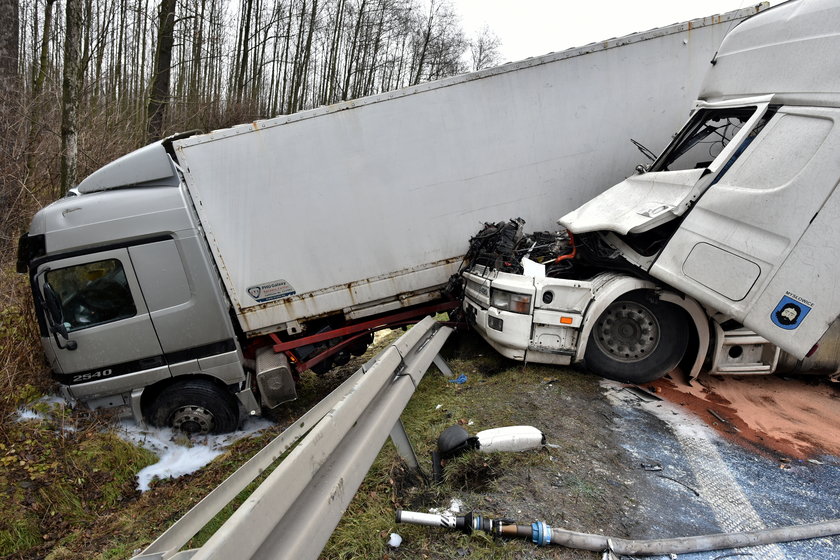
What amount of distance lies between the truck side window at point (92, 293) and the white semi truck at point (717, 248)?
11.7ft

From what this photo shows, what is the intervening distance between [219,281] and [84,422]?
2006 millimetres

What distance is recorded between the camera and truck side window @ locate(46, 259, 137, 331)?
4840 millimetres

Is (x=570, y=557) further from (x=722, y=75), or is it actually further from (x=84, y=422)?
(x=84, y=422)

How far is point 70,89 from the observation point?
744 centimetres

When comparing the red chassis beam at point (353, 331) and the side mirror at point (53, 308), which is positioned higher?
the side mirror at point (53, 308)

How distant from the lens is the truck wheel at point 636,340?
4105 millimetres

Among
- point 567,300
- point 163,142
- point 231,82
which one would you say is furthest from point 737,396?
point 231,82

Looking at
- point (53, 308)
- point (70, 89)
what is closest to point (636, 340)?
point (53, 308)

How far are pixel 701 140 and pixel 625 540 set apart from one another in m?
3.95

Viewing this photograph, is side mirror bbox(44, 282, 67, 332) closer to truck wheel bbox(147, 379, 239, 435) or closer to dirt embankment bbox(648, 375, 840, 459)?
truck wheel bbox(147, 379, 239, 435)

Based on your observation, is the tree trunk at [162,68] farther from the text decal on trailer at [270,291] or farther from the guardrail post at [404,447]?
the guardrail post at [404,447]

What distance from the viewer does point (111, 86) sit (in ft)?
47.3

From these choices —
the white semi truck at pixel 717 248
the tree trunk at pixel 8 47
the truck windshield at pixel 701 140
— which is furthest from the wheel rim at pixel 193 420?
the tree trunk at pixel 8 47

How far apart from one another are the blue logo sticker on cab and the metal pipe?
1198 millimetres
